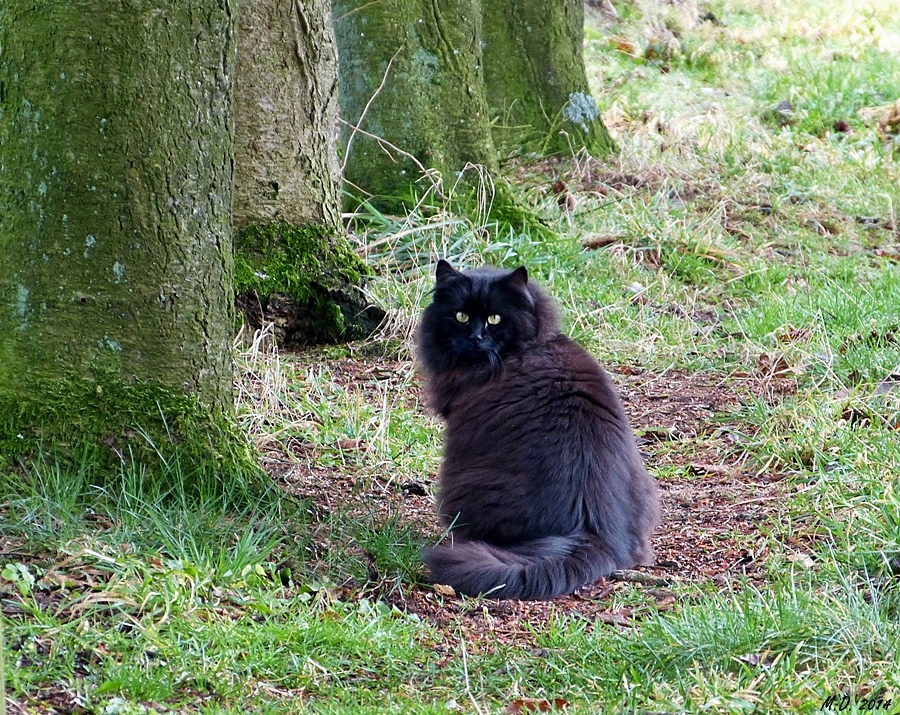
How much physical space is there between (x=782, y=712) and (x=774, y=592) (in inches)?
25.6

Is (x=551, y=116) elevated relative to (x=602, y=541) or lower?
elevated

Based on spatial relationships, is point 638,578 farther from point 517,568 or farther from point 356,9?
point 356,9

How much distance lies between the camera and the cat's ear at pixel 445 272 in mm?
4133

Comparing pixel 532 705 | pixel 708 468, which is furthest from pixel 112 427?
pixel 708 468

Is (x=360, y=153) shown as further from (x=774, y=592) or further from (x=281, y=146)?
(x=774, y=592)

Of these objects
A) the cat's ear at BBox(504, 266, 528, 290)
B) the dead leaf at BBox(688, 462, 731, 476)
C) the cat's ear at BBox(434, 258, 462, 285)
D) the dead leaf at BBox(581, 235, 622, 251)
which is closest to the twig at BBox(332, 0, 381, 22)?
the dead leaf at BBox(581, 235, 622, 251)

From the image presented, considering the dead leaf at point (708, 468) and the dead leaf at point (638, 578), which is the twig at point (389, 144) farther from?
the dead leaf at point (638, 578)

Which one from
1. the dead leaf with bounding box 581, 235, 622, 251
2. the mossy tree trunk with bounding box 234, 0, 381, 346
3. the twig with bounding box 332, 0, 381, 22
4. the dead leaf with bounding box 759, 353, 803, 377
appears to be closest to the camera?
the mossy tree trunk with bounding box 234, 0, 381, 346

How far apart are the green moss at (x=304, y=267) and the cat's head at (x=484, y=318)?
4.02 ft

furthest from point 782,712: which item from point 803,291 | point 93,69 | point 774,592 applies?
point 803,291

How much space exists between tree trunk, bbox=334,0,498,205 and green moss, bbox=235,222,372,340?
1.13 metres

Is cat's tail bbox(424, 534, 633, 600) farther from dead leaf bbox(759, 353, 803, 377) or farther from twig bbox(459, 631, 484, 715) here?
dead leaf bbox(759, 353, 803, 377)

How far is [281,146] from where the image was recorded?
5.11 m

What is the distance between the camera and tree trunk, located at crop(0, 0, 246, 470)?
3080 mm
